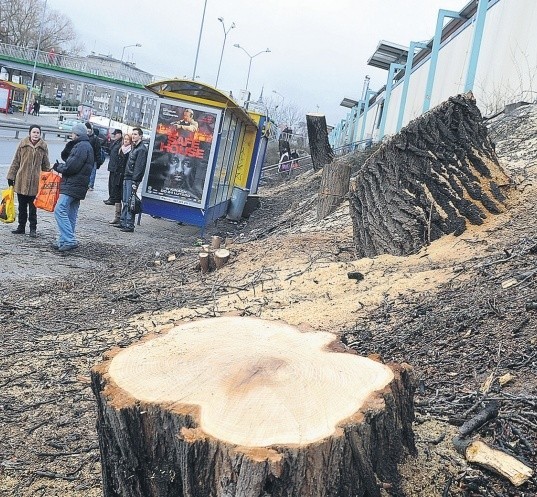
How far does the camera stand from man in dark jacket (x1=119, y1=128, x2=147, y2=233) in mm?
11977

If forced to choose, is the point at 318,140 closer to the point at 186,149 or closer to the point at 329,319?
the point at 186,149

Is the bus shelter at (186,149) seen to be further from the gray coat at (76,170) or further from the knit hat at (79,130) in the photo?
the gray coat at (76,170)

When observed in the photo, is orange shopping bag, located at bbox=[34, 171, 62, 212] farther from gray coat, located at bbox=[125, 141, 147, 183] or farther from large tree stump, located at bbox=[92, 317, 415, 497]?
large tree stump, located at bbox=[92, 317, 415, 497]

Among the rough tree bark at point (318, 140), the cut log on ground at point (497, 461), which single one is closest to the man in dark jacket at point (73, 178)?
the cut log on ground at point (497, 461)

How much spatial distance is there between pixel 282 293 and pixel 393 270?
0.91 metres

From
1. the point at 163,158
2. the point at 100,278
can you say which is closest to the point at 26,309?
the point at 100,278

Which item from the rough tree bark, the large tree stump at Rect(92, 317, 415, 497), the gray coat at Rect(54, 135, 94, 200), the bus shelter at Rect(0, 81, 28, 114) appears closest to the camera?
the large tree stump at Rect(92, 317, 415, 497)

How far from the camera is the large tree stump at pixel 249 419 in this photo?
2.26 metres

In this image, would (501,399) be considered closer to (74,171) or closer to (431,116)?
(431,116)

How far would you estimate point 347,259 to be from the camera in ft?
22.6

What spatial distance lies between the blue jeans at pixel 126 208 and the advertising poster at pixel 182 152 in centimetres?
35

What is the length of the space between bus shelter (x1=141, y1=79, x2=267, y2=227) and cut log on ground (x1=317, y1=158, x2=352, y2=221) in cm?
Answer: 231

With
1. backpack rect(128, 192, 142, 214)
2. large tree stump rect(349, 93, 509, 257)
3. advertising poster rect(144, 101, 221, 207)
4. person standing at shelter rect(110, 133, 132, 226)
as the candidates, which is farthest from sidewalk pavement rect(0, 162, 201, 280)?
large tree stump rect(349, 93, 509, 257)

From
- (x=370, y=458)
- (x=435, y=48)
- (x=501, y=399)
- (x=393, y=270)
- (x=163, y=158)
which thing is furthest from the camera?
(x=435, y=48)
